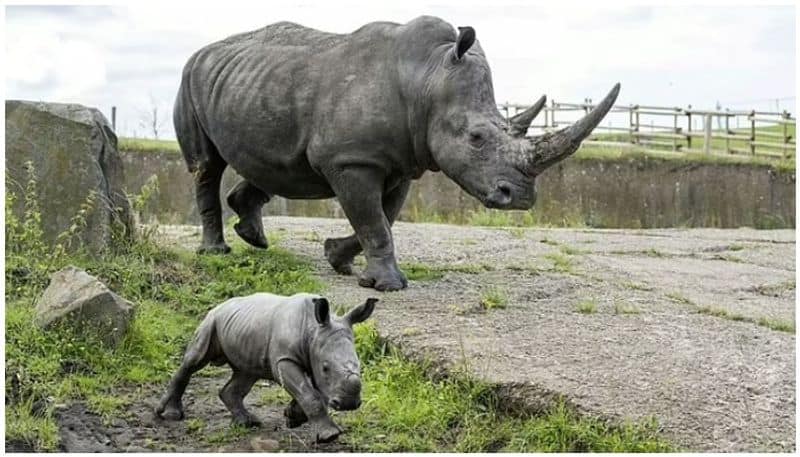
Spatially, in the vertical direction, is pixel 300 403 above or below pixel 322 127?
below

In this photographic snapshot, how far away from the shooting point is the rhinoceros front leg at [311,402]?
207 inches

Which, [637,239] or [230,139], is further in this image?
[637,239]

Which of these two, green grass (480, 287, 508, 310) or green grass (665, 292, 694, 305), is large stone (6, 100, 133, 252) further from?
green grass (665, 292, 694, 305)

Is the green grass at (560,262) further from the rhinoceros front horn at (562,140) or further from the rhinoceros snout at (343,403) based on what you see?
the rhinoceros snout at (343,403)

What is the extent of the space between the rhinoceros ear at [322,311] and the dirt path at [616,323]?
1082 mm

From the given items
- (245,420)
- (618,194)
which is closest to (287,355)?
(245,420)

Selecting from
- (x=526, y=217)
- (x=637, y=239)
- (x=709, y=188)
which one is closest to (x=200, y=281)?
(x=637, y=239)

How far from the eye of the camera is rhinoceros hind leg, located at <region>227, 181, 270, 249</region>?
9.88 metres

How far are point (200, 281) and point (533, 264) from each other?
2.99 metres

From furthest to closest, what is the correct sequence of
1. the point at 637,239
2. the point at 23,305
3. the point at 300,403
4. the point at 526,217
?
the point at 526,217 < the point at 637,239 < the point at 23,305 < the point at 300,403

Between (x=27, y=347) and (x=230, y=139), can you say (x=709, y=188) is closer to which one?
(x=230, y=139)

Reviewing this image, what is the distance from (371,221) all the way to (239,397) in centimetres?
276

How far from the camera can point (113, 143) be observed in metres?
9.29

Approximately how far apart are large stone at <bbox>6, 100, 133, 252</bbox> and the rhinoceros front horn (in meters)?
3.14
